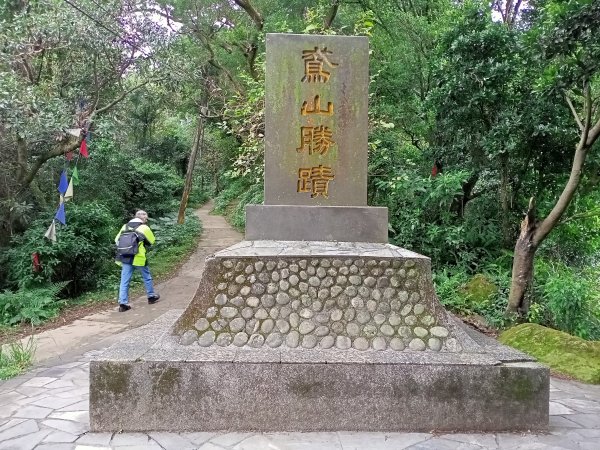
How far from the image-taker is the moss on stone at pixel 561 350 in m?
5.26

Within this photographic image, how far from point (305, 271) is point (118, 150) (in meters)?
12.5

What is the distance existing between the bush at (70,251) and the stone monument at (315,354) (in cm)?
558

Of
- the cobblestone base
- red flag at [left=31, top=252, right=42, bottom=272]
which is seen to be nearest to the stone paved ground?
the cobblestone base

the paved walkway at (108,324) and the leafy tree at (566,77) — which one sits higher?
the leafy tree at (566,77)

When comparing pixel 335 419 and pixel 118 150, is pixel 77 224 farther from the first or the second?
pixel 335 419

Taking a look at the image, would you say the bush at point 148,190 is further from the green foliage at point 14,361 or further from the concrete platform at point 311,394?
the concrete platform at point 311,394

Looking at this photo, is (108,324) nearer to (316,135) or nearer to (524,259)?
(316,135)

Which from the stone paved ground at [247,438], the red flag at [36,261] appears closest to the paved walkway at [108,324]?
the red flag at [36,261]

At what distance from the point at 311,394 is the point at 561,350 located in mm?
3475

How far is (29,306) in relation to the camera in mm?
8117

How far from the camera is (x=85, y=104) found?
9.52m

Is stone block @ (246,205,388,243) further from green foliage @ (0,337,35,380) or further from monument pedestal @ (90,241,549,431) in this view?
green foliage @ (0,337,35,380)

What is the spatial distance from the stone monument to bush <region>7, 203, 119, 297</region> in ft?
18.3

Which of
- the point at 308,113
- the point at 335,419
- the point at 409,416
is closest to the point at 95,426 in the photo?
the point at 335,419
